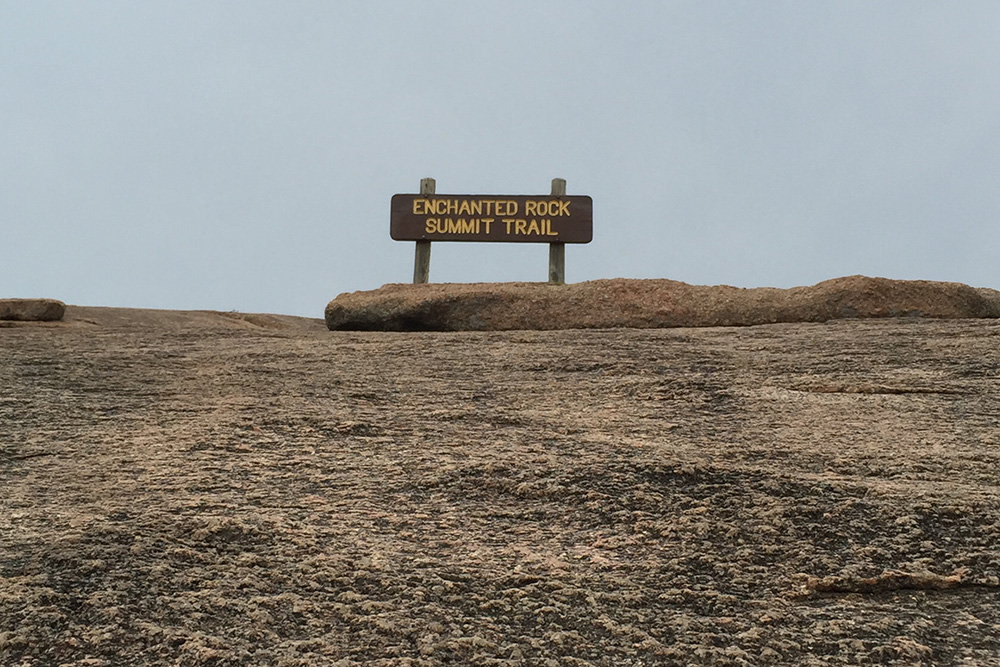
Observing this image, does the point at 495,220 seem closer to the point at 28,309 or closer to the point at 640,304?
the point at 640,304

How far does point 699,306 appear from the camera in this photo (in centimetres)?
492

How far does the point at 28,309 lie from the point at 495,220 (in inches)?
148

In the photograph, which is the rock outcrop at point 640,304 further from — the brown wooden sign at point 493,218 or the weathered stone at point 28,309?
the brown wooden sign at point 493,218

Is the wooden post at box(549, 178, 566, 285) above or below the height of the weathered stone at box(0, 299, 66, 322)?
above

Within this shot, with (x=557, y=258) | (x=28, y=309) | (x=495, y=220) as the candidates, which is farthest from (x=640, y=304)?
(x=28, y=309)

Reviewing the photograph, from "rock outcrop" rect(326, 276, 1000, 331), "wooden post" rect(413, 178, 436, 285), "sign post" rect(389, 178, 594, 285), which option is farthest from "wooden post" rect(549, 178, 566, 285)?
"rock outcrop" rect(326, 276, 1000, 331)

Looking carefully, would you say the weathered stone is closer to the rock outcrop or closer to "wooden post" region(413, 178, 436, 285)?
the rock outcrop

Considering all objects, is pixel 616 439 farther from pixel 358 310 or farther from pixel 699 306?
pixel 358 310

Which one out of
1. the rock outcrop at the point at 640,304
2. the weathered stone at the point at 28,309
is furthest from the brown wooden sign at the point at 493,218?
the weathered stone at the point at 28,309

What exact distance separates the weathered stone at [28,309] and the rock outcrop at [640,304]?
202 centimetres

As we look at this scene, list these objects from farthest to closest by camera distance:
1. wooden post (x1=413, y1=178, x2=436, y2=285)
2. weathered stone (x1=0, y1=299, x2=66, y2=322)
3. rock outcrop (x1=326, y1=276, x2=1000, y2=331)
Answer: wooden post (x1=413, y1=178, x2=436, y2=285)
weathered stone (x1=0, y1=299, x2=66, y2=322)
rock outcrop (x1=326, y1=276, x2=1000, y2=331)

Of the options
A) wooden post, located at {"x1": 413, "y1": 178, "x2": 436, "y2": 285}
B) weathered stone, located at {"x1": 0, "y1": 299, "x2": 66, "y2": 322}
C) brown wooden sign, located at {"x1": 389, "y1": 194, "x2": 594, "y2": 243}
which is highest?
brown wooden sign, located at {"x1": 389, "y1": 194, "x2": 594, "y2": 243}

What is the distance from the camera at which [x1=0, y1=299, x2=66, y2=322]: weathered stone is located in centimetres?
588

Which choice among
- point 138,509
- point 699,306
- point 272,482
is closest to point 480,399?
point 272,482
